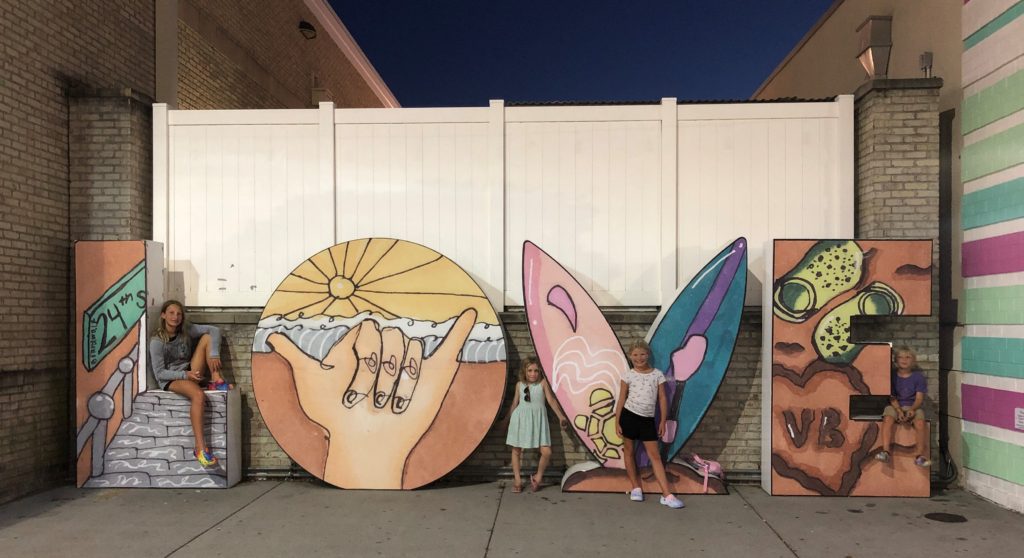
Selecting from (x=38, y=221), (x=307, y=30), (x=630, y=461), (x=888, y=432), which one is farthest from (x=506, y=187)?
(x=307, y=30)

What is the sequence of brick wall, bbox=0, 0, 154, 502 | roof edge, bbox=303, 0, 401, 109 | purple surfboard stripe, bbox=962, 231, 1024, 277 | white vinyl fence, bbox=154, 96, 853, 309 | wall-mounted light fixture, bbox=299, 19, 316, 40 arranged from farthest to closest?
roof edge, bbox=303, 0, 401, 109
wall-mounted light fixture, bbox=299, 19, 316, 40
white vinyl fence, bbox=154, 96, 853, 309
brick wall, bbox=0, 0, 154, 502
purple surfboard stripe, bbox=962, 231, 1024, 277

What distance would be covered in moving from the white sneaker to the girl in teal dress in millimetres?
1180

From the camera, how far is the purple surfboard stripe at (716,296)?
21.3 ft

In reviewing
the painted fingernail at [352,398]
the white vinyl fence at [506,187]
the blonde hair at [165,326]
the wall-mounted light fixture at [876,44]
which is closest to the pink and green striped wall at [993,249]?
the wall-mounted light fixture at [876,44]

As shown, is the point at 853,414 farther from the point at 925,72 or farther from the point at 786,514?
the point at 925,72

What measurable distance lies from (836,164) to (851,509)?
3.52m

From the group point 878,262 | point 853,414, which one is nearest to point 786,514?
point 853,414

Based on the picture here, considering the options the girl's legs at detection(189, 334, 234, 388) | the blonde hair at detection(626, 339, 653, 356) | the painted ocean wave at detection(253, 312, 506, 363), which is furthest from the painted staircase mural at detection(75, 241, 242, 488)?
the blonde hair at detection(626, 339, 653, 356)

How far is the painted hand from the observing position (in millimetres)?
6484

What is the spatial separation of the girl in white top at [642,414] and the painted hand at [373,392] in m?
1.70

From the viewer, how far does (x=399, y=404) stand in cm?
653

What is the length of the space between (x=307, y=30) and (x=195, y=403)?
8188mm

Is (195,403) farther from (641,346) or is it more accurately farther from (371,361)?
(641,346)

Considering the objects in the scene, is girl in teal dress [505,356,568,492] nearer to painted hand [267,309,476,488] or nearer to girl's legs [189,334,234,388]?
painted hand [267,309,476,488]
